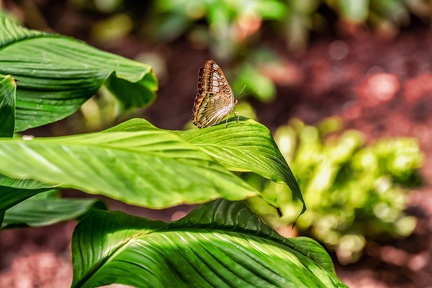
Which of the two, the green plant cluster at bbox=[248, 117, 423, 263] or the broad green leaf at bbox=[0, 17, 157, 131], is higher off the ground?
the broad green leaf at bbox=[0, 17, 157, 131]

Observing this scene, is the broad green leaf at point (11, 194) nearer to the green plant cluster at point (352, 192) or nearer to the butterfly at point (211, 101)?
the butterfly at point (211, 101)

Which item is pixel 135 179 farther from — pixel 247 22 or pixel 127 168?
pixel 247 22

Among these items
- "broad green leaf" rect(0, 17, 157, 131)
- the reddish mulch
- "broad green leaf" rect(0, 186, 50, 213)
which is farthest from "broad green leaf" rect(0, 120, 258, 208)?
the reddish mulch

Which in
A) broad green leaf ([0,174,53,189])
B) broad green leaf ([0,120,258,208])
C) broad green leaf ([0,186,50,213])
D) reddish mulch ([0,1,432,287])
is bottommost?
reddish mulch ([0,1,432,287])

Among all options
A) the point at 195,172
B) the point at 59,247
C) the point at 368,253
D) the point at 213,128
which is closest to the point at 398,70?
the point at 368,253

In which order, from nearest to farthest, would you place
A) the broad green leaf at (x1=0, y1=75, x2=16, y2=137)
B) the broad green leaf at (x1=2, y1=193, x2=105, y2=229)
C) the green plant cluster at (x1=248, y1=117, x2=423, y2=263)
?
the broad green leaf at (x1=0, y1=75, x2=16, y2=137)
the broad green leaf at (x1=2, y1=193, x2=105, y2=229)
the green plant cluster at (x1=248, y1=117, x2=423, y2=263)

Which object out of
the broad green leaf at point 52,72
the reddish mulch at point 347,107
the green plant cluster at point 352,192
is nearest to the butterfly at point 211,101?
the broad green leaf at point 52,72

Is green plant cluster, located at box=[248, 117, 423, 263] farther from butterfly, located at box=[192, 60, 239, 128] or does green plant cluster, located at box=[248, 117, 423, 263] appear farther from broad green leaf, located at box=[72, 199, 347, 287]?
broad green leaf, located at box=[72, 199, 347, 287]
